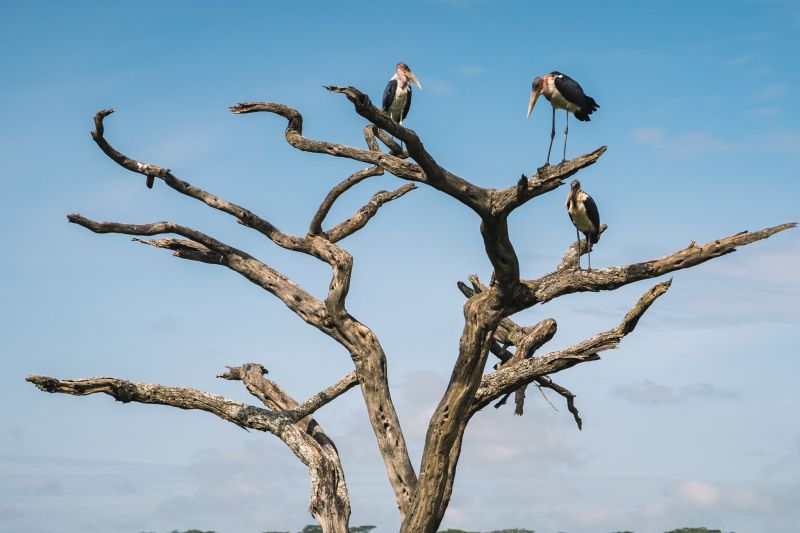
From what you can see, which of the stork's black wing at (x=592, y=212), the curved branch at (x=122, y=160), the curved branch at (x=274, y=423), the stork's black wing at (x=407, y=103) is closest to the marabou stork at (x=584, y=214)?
the stork's black wing at (x=592, y=212)

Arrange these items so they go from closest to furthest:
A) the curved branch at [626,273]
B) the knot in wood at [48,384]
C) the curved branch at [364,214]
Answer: the curved branch at [626,273] → the knot in wood at [48,384] → the curved branch at [364,214]

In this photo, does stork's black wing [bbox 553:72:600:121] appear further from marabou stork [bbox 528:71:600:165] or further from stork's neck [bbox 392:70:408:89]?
stork's neck [bbox 392:70:408:89]

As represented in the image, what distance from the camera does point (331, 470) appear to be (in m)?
14.2

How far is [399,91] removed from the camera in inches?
698

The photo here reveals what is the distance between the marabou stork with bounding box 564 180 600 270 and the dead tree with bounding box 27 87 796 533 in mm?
250

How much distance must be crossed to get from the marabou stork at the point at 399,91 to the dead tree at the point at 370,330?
280 cm

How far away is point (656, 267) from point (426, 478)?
13.3 ft

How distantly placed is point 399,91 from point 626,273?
21.1 feet

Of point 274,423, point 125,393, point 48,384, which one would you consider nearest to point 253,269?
point 274,423

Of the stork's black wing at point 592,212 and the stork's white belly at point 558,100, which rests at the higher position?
the stork's white belly at point 558,100

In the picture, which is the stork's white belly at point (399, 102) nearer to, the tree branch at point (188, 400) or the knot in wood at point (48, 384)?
the tree branch at point (188, 400)

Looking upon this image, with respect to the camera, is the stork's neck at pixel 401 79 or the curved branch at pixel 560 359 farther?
the stork's neck at pixel 401 79

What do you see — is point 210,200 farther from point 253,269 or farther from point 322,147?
point 322,147

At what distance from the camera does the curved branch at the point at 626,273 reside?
12.9 m
